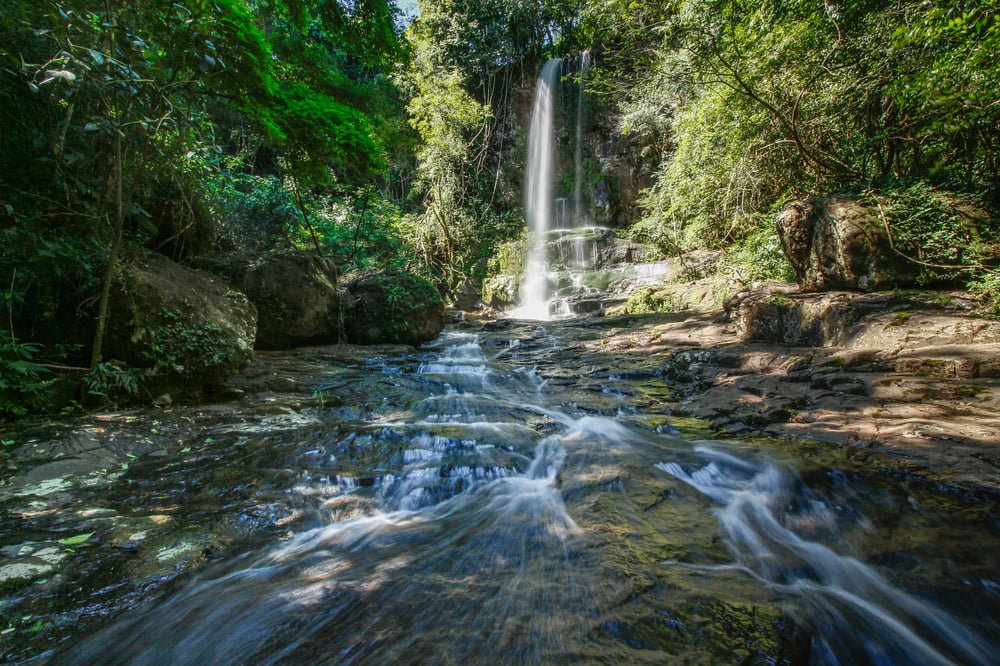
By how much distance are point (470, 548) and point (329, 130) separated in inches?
201

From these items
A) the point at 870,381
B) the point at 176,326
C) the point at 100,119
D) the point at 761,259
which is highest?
the point at 100,119

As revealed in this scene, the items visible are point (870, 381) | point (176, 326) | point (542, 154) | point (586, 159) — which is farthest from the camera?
point (542, 154)

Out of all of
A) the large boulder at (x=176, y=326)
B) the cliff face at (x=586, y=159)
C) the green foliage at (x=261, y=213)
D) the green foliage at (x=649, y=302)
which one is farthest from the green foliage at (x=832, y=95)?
the cliff face at (x=586, y=159)

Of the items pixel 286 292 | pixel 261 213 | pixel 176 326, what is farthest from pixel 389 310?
pixel 176 326

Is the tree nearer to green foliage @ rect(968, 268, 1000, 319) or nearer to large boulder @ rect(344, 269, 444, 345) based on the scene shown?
large boulder @ rect(344, 269, 444, 345)

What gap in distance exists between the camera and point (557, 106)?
21688 mm

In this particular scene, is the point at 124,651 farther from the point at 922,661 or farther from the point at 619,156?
the point at 619,156

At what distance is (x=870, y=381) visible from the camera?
3.94m

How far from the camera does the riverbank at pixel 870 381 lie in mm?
2873

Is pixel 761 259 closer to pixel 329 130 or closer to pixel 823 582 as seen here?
pixel 823 582

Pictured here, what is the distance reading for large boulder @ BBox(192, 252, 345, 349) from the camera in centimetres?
654

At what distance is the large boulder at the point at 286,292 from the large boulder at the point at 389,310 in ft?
1.81

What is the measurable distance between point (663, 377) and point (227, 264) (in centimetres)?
682

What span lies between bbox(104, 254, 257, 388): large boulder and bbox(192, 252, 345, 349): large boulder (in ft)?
5.62
